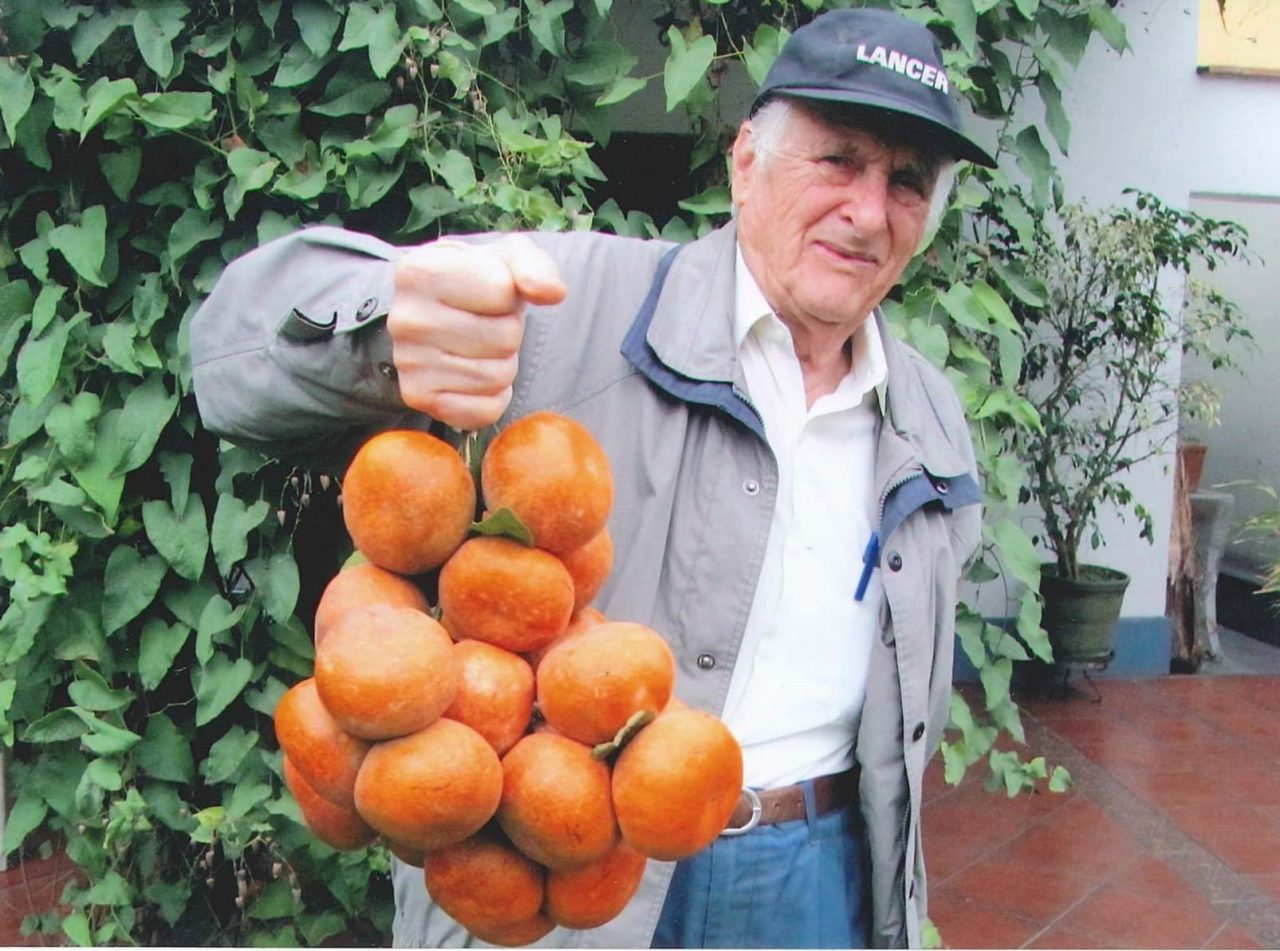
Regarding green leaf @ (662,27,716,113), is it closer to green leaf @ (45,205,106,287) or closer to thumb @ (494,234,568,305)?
green leaf @ (45,205,106,287)

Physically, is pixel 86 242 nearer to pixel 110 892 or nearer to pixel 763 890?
pixel 110 892

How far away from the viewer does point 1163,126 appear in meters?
5.35

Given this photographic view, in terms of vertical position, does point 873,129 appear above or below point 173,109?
below

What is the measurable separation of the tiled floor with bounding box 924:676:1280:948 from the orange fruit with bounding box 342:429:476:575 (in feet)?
10.3

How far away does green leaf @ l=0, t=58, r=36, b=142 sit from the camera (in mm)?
2158

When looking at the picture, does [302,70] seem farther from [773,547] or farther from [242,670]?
[773,547]

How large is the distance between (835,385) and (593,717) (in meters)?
0.95

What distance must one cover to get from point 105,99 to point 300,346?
1.34 m

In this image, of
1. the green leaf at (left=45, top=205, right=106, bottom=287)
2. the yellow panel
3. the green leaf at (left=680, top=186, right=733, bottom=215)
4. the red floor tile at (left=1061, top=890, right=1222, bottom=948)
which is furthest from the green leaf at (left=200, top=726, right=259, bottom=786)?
the yellow panel

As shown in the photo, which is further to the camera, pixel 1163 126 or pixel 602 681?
pixel 1163 126

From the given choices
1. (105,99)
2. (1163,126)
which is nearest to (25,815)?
(105,99)

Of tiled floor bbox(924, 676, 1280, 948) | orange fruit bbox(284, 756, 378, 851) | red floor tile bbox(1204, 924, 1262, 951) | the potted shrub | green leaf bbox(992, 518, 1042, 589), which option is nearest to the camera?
orange fruit bbox(284, 756, 378, 851)

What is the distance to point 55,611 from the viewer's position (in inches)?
95.1

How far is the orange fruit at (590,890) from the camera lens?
91 cm
